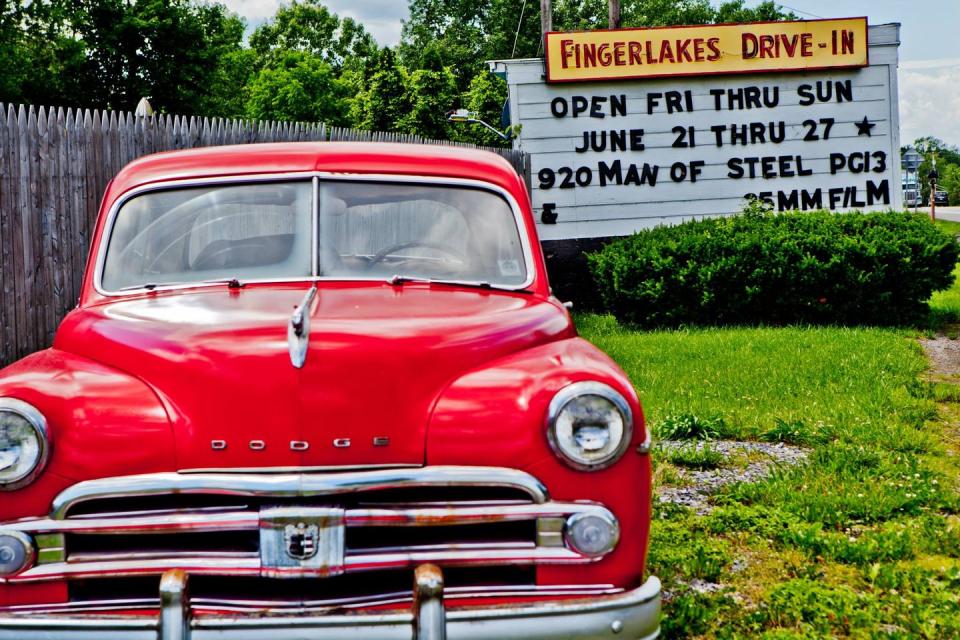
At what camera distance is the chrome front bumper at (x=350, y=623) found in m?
2.74

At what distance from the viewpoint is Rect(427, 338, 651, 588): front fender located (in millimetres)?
3033

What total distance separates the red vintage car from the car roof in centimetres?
102

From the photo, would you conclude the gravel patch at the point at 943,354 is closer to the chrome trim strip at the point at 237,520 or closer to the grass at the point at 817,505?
the grass at the point at 817,505

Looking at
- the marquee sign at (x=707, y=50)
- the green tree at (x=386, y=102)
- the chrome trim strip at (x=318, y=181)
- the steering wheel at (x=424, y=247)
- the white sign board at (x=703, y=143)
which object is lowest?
the steering wheel at (x=424, y=247)

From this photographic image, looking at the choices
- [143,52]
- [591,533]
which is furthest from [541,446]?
[143,52]

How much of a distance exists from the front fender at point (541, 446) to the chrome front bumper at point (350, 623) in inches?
7.9

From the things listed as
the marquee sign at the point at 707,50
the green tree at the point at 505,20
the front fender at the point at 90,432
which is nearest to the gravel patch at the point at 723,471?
the front fender at the point at 90,432

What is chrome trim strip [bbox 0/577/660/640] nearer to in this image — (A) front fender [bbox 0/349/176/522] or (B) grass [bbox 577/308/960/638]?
(A) front fender [bbox 0/349/176/522]

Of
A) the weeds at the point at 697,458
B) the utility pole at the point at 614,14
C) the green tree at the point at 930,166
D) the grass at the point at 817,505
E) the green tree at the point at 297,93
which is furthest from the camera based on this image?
the green tree at the point at 930,166

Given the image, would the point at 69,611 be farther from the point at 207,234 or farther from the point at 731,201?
the point at 731,201

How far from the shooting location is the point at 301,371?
3049 mm

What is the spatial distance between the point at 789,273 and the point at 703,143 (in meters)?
3.89

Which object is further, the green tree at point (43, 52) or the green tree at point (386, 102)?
the green tree at point (43, 52)

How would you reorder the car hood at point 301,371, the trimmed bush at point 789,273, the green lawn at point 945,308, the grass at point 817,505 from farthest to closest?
the green lawn at point 945,308 → the trimmed bush at point 789,273 → the grass at point 817,505 → the car hood at point 301,371
